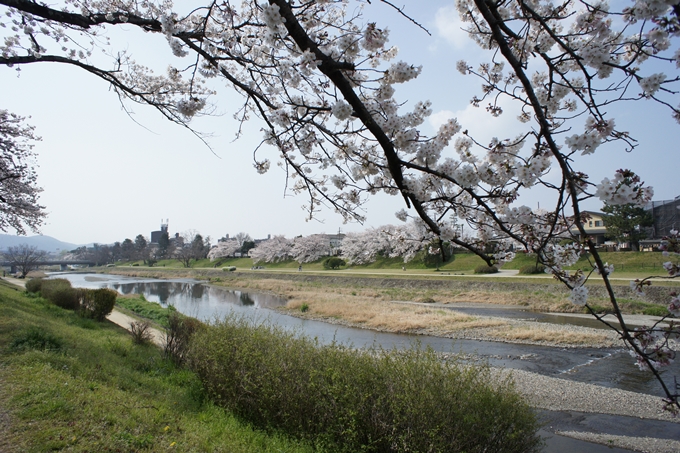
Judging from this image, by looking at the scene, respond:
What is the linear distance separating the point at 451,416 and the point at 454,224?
287 cm

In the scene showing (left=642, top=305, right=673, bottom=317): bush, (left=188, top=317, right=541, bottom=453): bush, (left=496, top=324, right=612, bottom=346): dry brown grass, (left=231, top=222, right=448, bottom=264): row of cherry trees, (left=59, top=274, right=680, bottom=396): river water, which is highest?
(left=231, top=222, right=448, bottom=264): row of cherry trees

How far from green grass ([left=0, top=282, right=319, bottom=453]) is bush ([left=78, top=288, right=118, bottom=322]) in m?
5.30

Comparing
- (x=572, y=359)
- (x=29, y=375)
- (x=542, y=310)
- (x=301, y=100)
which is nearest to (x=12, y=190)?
(x=29, y=375)

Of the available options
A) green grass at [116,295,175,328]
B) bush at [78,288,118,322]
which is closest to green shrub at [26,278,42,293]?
green grass at [116,295,175,328]

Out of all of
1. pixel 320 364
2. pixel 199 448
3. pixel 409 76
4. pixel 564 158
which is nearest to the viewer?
pixel 564 158

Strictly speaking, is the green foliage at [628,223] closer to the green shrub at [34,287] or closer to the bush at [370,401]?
the bush at [370,401]

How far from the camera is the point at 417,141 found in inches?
119

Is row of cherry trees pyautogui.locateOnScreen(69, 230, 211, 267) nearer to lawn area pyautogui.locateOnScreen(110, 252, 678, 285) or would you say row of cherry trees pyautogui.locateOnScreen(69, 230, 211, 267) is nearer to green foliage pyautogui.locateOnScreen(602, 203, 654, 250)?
lawn area pyautogui.locateOnScreen(110, 252, 678, 285)

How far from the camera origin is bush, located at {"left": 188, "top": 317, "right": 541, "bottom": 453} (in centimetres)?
486

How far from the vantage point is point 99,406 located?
4668 millimetres

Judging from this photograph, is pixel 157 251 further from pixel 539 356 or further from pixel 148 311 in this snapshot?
pixel 539 356

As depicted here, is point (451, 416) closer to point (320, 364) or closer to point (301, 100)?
point (320, 364)

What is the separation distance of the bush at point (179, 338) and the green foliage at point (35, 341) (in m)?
2.00

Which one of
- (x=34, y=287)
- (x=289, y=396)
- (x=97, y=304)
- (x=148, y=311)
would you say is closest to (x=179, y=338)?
(x=289, y=396)
